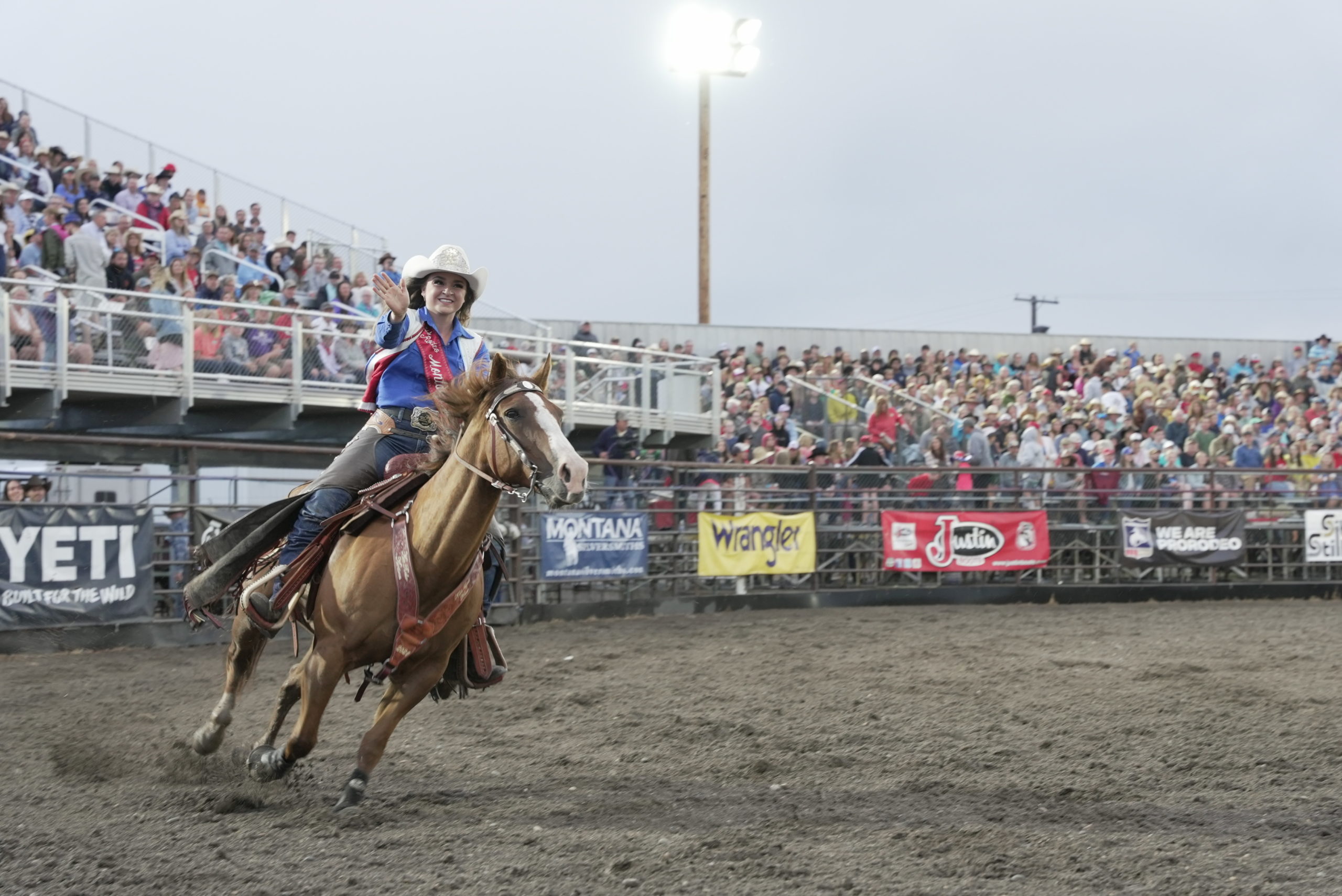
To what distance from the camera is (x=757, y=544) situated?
15391mm

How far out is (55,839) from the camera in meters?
4.82

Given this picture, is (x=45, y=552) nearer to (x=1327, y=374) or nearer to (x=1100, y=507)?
(x=1100, y=507)

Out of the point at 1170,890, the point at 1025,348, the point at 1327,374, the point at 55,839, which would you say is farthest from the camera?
the point at 1025,348

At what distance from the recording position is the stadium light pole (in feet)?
78.0

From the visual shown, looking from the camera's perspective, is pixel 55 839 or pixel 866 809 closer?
pixel 55 839

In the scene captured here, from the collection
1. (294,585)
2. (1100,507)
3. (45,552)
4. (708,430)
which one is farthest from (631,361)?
(294,585)

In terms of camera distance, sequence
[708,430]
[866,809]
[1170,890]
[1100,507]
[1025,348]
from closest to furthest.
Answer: [1170,890], [866,809], [1100,507], [708,430], [1025,348]

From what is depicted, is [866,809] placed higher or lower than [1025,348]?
lower

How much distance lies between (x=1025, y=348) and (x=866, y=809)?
82.3 ft

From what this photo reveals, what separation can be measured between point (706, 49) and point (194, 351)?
13.2 meters

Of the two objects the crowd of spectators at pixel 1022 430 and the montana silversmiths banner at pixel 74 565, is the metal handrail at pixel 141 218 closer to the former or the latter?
the montana silversmiths banner at pixel 74 565

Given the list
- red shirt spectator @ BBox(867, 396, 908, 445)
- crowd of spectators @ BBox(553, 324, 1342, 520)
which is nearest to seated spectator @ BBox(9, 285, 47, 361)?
crowd of spectators @ BBox(553, 324, 1342, 520)

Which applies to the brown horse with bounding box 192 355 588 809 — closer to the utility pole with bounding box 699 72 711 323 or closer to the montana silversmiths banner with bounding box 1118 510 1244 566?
the montana silversmiths banner with bounding box 1118 510 1244 566

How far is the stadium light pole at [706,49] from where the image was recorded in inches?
936
